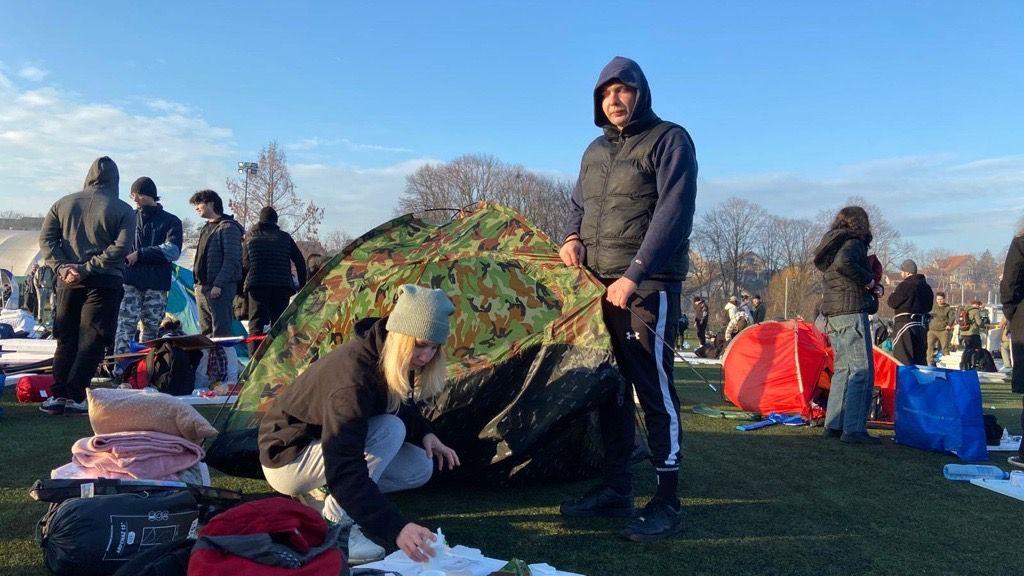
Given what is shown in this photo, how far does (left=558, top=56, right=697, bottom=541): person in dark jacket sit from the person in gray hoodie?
3337 millimetres

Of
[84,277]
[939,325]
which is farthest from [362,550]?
[939,325]

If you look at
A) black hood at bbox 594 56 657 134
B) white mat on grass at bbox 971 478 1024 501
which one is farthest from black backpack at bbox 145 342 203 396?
white mat on grass at bbox 971 478 1024 501

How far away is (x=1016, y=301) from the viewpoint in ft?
15.7

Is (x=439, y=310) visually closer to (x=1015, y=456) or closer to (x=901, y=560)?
(x=901, y=560)

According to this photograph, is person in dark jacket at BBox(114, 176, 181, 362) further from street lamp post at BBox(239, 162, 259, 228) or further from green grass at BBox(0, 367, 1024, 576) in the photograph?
street lamp post at BBox(239, 162, 259, 228)

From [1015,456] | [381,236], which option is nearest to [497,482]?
[381,236]

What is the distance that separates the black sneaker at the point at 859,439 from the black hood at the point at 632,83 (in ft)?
10.2

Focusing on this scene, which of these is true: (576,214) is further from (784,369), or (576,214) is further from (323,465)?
(784,369)

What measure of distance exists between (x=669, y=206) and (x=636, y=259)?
252mm

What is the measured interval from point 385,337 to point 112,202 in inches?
140

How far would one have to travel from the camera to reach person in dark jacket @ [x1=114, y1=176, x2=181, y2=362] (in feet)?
21.4

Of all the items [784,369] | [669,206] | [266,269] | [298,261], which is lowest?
[784,369]

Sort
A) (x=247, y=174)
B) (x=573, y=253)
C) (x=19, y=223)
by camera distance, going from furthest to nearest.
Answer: (x=19, y=223) → (x=247, y=174) → (x=573, y=253)

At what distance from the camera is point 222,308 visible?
7344 millimetres
